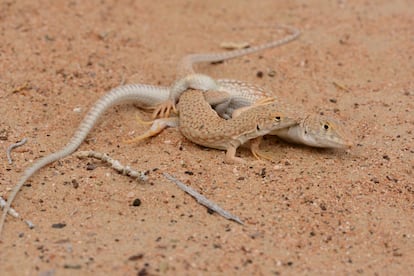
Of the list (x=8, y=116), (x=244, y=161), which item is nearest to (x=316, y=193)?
(x=244, y=161)

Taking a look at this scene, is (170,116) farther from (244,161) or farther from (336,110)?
(336,110)

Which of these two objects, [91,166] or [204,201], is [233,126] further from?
[91,166]

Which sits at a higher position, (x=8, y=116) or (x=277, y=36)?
(x=277, y=36)

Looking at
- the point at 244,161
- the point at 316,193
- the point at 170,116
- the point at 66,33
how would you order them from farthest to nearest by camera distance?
the point at 66,33, the point at 170,116, the point at 244,161, the point at 316,193

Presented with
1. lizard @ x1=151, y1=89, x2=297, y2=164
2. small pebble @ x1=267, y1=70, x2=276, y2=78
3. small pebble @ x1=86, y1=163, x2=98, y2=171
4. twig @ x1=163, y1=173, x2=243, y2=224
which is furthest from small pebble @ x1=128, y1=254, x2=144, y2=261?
small pebble @ x1=267, y1=70, x2=276, y2=78

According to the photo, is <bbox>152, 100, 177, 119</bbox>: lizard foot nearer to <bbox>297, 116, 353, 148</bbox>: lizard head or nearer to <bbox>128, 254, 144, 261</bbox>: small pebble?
<bbox>297, 116, 353, 148</bbox>: lizard head

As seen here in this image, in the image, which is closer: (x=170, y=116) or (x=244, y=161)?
(x=244, y=161)

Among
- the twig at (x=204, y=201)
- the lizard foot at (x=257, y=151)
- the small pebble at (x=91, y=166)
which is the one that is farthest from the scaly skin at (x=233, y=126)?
the small pebble at (x=91, y=166)
